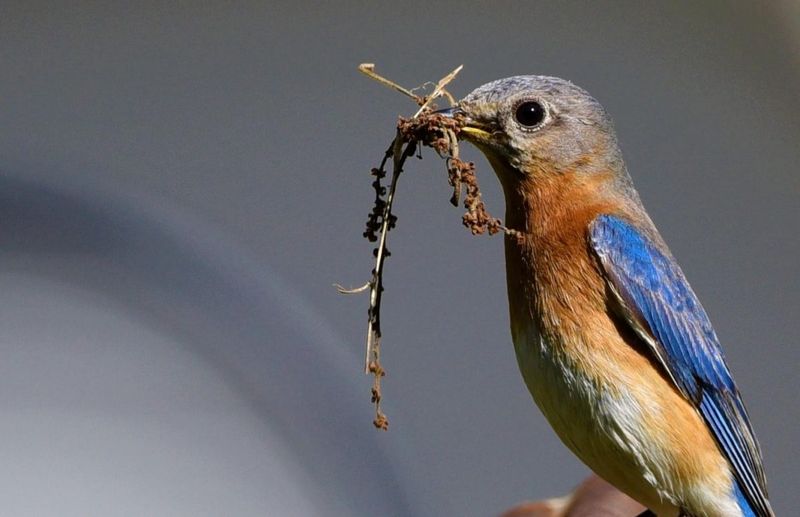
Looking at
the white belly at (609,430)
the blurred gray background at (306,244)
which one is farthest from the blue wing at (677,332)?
the blurred gray background at (306,244)

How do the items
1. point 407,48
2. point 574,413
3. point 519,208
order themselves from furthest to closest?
point 407,48 < point 519,208 < point 574,413

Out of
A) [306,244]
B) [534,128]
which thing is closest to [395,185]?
[534,128]

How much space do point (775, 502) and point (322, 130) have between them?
330 cm

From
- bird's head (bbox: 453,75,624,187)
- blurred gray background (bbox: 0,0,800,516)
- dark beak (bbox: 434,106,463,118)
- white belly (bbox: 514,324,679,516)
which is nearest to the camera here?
white belly (bbox: 514,324,679,516)

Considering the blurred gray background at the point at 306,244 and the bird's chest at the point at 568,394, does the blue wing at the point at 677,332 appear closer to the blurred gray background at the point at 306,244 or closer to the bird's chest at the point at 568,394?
the bird's chest at the point at 568,394

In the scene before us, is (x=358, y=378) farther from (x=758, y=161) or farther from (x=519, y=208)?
(x=519, y=208)

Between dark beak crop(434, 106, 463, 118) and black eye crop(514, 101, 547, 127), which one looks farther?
black eye crop(514, 101, 547, 127)

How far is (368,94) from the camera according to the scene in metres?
7.21

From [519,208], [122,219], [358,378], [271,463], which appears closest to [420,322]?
[358,378]

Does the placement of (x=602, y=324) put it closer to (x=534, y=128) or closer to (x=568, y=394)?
(x=568, y=394)

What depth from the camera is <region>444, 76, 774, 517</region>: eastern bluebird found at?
3613mm

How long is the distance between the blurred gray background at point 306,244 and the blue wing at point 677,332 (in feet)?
10.2

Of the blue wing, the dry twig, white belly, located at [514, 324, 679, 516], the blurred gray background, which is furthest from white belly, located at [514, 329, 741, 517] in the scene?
the blurred gray background

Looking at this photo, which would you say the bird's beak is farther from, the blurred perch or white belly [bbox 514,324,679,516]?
the blurred perch
